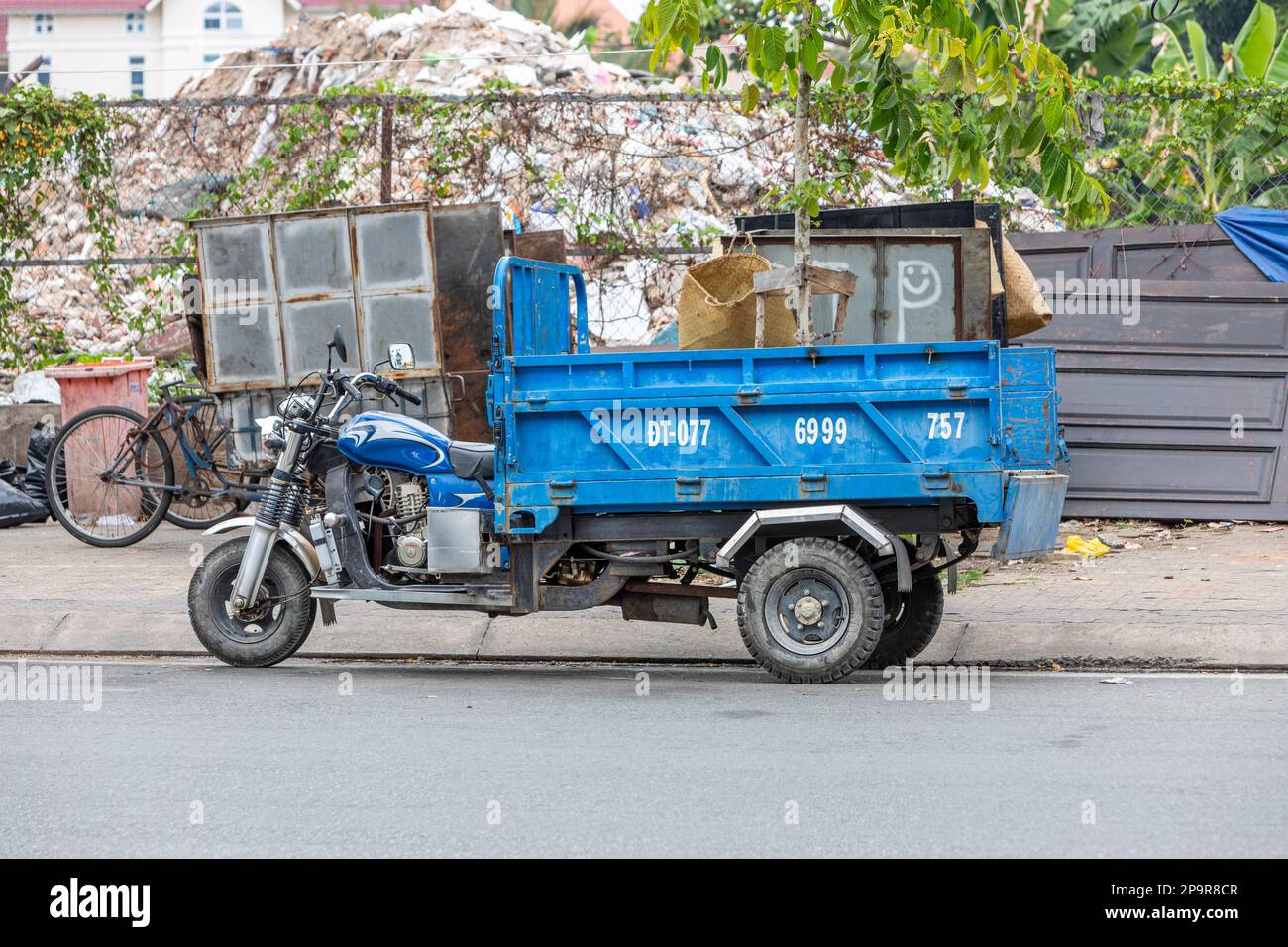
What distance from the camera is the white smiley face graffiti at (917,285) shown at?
10.5 metres

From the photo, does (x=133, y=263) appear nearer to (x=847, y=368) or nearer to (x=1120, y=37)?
(x=847, y=368)

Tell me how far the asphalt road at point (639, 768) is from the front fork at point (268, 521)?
43 cm

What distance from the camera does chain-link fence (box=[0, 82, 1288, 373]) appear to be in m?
13.2

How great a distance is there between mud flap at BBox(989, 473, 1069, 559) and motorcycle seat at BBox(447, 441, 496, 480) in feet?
7.94

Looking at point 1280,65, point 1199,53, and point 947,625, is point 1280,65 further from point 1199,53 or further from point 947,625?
point 947,625

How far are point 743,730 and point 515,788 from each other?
1.29 meters

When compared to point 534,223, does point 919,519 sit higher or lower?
lower

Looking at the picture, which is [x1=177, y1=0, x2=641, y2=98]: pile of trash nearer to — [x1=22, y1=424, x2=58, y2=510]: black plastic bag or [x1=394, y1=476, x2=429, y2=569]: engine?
[x1=22, y1=424, x2=58, y2=510]: black plastic bag

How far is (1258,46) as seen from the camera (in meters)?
19.8

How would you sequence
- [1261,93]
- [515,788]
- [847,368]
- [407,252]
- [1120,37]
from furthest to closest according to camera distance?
[1120,37]
[1261,93]
[407,252]
[847,368]
[515,788]

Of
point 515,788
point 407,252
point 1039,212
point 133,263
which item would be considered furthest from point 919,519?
point 133,263

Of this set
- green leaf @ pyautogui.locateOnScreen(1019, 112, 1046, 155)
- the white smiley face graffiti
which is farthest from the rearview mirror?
the white smiley face graffiti

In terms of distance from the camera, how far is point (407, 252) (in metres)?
10.9

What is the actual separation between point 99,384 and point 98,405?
0.59 feet
